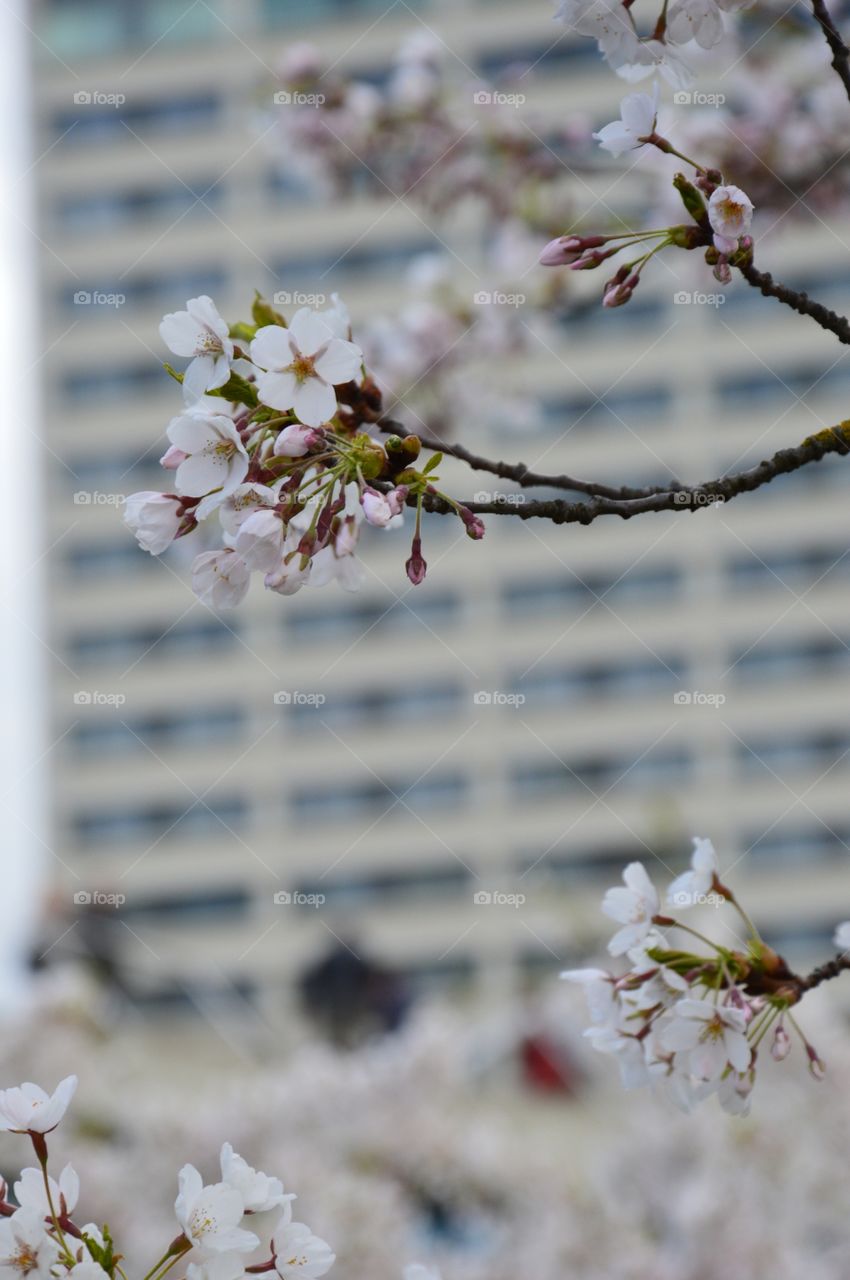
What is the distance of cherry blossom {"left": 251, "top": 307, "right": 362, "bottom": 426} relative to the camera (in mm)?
890

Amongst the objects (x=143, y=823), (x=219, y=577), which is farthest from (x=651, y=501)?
(x=143, y=823)

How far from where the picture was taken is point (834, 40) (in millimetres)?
984

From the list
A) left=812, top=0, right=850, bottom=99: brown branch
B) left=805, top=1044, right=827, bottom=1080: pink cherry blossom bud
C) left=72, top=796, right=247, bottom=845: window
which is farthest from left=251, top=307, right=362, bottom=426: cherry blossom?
left=72, top=796, right=247, bottom=845: window

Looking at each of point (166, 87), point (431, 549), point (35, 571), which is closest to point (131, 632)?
point (35, 571)

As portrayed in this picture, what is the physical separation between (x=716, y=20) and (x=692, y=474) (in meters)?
25.3

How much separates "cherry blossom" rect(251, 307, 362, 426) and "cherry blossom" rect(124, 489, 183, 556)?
12cm

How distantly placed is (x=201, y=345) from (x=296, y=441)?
0.10m

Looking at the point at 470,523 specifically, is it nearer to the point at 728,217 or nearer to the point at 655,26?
the point at 728,217

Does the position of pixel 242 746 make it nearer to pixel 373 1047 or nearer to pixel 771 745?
pixel 771 745

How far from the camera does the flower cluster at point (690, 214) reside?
0.94 m

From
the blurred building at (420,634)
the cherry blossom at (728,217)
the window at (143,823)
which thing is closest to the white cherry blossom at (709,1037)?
the cherry blossom at (728,217)

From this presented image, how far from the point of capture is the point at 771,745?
2416 centimetres

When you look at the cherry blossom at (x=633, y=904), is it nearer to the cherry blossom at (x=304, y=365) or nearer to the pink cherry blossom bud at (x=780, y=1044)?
the pink cherry blossom bud at (x=780, y=1044)

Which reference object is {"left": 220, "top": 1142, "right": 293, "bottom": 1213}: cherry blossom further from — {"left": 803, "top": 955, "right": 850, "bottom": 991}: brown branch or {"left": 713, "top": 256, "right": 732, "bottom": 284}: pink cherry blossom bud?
{"left": 713, "top": 256, "right": 732, "bottom": 284}: pink cherry blossom bud
